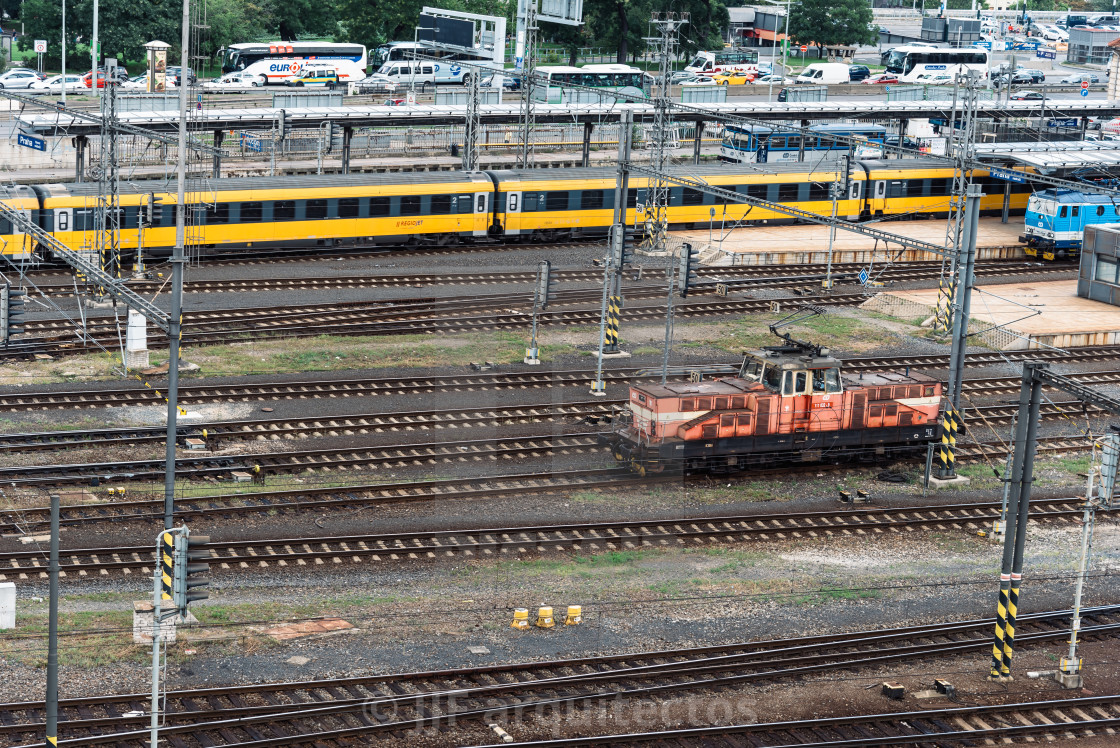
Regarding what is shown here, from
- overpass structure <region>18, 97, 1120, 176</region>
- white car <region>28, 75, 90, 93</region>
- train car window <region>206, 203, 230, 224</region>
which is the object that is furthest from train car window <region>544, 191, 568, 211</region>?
white car <region>28, 75, 90, 93</region>

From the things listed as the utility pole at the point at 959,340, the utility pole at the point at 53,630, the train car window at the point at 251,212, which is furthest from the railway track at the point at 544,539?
the train car window at the point at 251,212

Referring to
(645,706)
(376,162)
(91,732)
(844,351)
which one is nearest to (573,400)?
(844,351)

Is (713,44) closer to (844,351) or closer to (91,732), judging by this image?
(844,351)

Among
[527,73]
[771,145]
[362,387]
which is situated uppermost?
[527,73]

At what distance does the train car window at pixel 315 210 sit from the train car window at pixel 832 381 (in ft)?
81.7

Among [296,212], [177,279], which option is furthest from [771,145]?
[177,279]

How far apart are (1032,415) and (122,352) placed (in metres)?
23.4

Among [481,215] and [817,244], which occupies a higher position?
[481,215]

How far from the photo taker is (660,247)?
56.8 m

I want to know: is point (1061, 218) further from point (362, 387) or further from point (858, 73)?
point (858, 73)

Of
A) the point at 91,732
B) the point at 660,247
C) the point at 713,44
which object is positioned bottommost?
the point at 91,732

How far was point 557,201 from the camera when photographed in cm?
5753

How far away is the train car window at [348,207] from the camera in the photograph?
176ft

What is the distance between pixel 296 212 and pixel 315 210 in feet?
2.31
